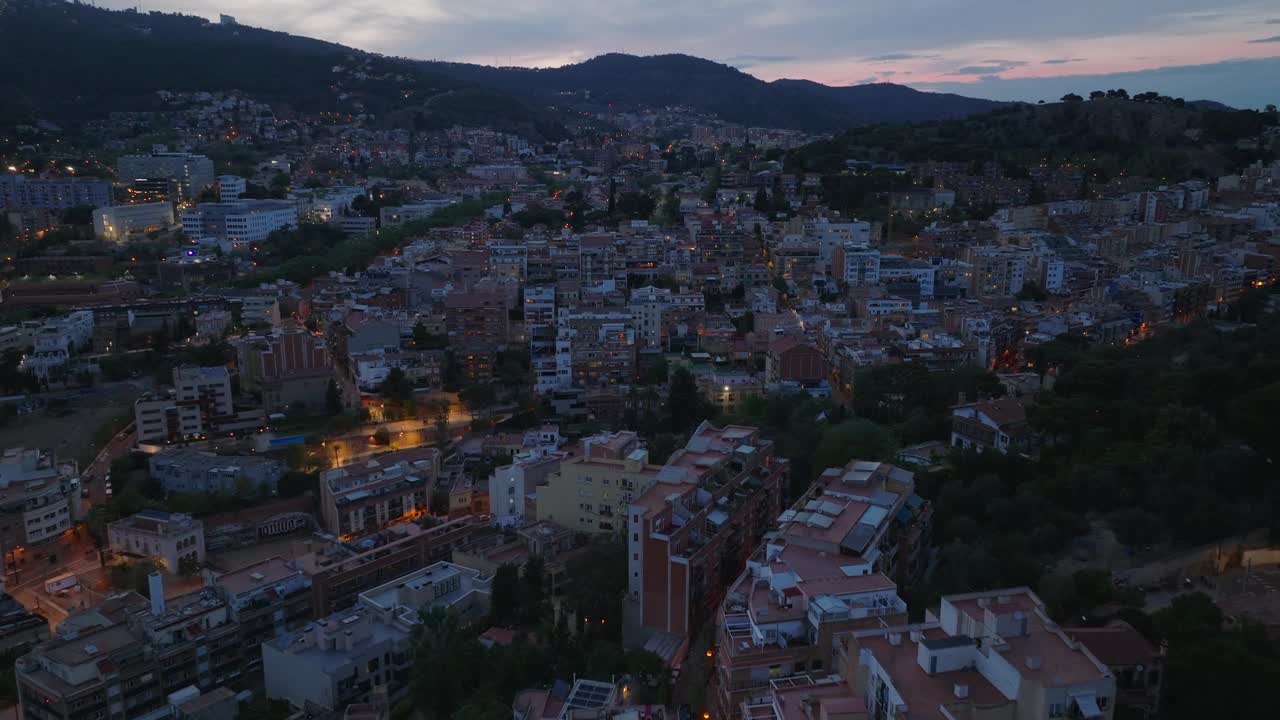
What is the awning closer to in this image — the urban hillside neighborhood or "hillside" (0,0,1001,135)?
the urban hillside neighborhood

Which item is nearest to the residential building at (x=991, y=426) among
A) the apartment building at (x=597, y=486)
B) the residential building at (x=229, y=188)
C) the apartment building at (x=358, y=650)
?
the apartment building at (x=597, y=486)

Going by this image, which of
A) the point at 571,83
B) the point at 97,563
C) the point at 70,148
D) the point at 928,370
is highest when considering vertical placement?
the point at 571,83

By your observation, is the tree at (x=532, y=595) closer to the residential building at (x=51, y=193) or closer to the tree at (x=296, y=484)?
the tree at (x=296, y=484)

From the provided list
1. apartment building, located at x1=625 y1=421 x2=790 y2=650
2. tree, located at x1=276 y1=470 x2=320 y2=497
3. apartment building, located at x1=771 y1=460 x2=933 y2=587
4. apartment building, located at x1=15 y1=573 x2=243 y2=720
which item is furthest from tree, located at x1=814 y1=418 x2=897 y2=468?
tree, located at x1=276 y1=470 x2=320 y2=497

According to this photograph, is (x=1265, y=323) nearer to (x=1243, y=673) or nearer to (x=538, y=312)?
(x=1243, y=673)

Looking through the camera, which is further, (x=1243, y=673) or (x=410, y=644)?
(x=410, y=644)

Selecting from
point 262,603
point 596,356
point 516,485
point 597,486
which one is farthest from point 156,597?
point 596,356

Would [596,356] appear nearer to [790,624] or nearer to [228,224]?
[790,624]

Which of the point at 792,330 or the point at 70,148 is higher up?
the point at 70,148

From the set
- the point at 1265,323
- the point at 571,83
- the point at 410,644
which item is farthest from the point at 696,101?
the point at 410,644
